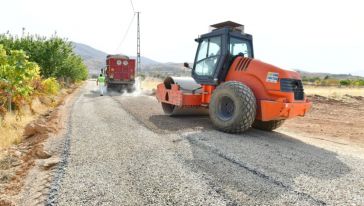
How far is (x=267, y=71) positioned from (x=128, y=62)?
19.8 metres

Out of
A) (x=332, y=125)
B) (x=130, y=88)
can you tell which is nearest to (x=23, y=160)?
(x=332, y=125)

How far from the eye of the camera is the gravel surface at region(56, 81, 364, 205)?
14.5 ft

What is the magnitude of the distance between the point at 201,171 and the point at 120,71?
2245 centimetres

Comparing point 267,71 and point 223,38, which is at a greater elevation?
point 223,38

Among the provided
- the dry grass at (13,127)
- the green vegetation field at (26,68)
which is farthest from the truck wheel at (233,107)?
the green vegetation field at (26,68)

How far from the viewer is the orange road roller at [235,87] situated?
8.42m

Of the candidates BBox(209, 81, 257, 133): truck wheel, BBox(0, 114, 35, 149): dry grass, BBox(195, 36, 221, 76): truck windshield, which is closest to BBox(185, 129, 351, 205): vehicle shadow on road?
BBox(209, 81, 257, 133): truck wheel

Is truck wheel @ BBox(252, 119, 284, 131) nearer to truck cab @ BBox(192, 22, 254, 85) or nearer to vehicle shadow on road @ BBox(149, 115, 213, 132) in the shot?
vehicle shadow on road @ BBox(149, 115, 213, 132)

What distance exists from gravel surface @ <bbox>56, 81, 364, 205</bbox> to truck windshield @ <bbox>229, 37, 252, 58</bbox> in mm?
2738

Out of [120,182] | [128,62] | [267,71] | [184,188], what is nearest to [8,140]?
[120,182]

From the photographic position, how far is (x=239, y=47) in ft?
33.6

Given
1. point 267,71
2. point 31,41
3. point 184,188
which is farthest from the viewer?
point 31,41

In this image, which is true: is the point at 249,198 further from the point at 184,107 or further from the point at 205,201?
the point at 184,107

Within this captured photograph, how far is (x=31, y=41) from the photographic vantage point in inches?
1057
